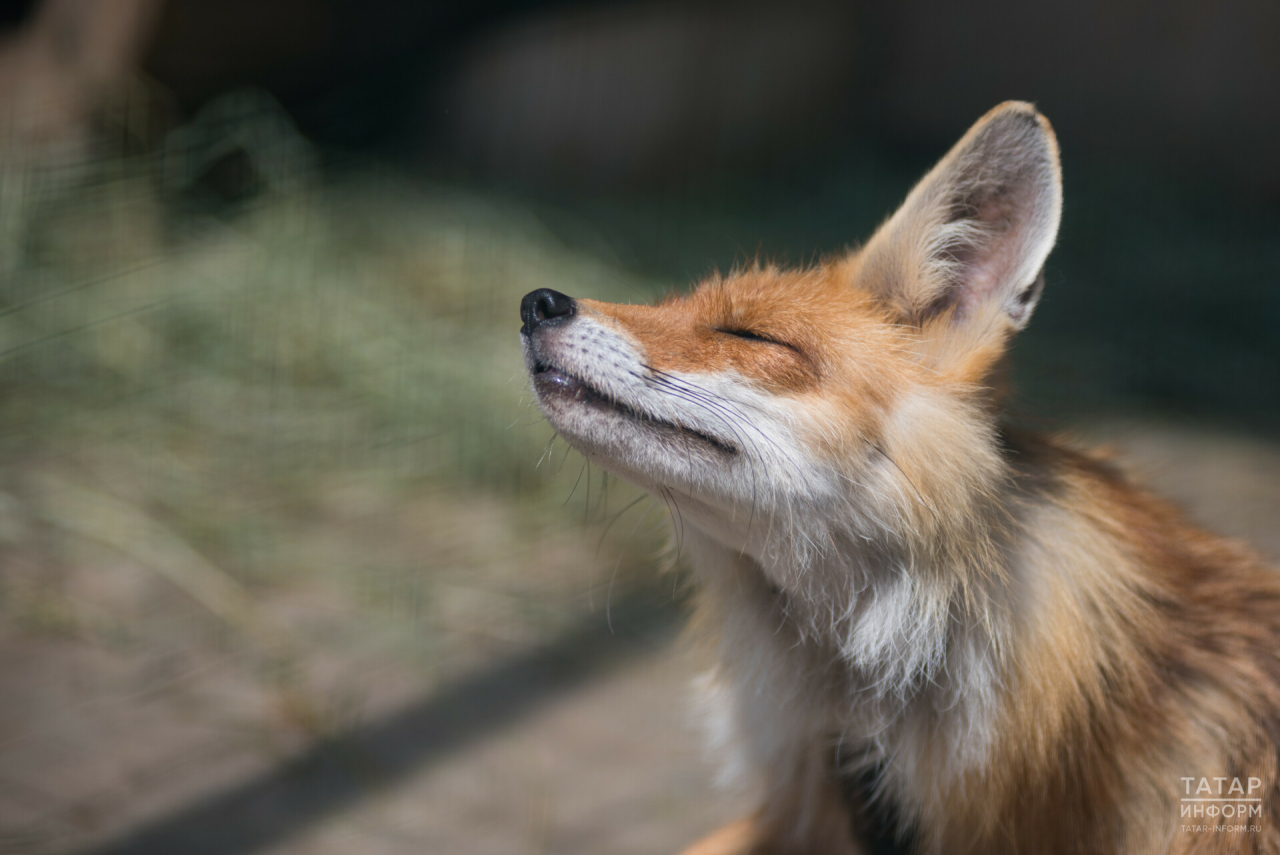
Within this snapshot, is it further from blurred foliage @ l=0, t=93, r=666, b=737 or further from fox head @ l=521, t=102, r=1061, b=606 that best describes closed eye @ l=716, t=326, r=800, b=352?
blurred foliage @ l=0, t=93, r=666, b=737

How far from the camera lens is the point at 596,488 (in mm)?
4137

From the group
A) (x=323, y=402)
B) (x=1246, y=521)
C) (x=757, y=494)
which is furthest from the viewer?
(x=323, y=402)

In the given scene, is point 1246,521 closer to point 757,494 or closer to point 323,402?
point 757,494

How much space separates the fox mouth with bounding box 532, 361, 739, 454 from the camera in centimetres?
168

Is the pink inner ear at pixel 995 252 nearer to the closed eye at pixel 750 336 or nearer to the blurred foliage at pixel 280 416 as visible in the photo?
the closed eye at pixel 750 336

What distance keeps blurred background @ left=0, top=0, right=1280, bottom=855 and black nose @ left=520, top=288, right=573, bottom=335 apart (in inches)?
7.9

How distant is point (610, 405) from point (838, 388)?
41 cm

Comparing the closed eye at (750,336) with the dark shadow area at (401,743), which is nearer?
the closed eye at (750,336)

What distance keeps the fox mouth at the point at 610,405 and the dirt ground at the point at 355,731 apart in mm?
994

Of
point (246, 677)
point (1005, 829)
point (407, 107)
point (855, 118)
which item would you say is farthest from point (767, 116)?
point (1005, 829)

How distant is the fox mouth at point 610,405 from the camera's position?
5.53 ft

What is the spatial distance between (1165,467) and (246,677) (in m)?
3.63

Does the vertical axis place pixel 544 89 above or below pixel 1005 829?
above

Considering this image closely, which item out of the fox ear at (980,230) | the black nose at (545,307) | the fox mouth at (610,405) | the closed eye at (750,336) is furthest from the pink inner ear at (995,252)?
the black nose at (545,307)
